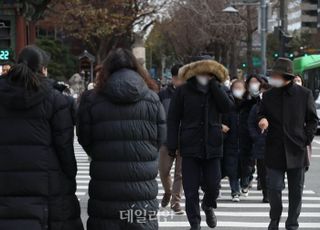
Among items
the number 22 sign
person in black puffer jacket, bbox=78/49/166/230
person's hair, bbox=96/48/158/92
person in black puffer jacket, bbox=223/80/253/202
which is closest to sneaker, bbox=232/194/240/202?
person in black puffer jacket, bbox=223/80/253/202

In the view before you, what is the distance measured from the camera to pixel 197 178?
7.42 m

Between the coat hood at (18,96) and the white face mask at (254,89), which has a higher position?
the coat hood at (18,96)

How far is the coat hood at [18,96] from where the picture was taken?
4.68 metres

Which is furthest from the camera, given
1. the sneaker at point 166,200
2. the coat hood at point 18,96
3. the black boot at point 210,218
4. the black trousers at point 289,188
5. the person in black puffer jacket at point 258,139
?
the person in black puffer jacket at point 258,139

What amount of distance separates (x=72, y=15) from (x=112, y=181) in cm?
3353

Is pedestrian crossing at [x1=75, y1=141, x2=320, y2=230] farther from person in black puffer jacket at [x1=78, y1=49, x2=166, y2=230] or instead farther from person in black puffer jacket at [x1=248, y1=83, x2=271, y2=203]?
person in black puffer jacket at [x1=78, y1=49, x2=166, y2=230]

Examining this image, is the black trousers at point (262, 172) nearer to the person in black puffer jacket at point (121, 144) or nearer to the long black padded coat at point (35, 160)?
the person in black puffer jacket at point (121, 144)

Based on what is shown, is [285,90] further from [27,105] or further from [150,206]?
[27,105]

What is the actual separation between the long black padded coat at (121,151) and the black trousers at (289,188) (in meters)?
2.43

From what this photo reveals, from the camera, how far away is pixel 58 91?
4879 mm

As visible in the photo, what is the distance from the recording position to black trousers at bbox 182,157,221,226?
24.1 ft

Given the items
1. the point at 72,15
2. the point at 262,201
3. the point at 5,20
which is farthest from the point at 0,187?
the point at 72,15

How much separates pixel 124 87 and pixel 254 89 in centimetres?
534

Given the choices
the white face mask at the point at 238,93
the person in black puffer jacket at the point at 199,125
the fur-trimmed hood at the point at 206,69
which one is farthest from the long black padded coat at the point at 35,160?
the white face mask at the point at 238,93
